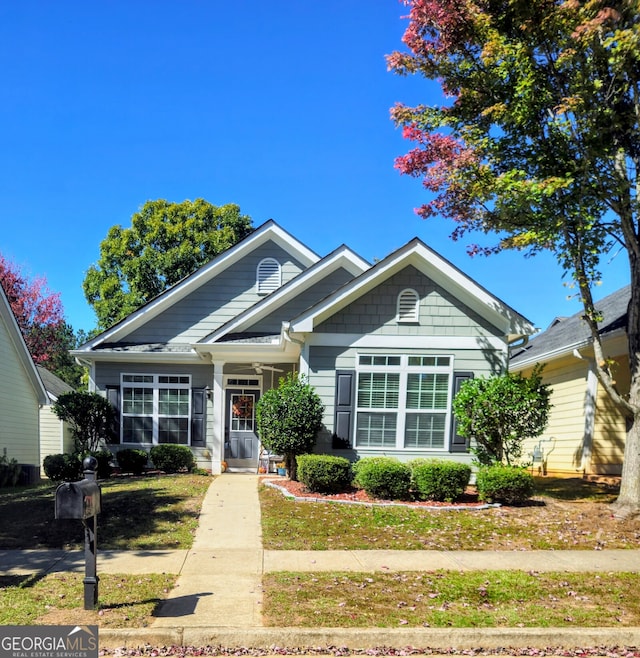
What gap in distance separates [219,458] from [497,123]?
1004 cm

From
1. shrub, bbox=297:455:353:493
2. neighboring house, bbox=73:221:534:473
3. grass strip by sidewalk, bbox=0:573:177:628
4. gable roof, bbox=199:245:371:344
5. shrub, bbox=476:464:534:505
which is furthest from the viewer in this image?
gable roof, bbox=199:245:371:344

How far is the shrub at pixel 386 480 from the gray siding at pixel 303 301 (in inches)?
209

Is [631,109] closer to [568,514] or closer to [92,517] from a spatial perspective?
[568,514]

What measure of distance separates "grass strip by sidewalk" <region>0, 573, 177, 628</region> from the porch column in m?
8.06

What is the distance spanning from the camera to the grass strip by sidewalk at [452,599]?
4.52m

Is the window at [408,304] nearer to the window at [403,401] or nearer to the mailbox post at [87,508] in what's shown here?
the window at [403,401]

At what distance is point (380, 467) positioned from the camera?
9469mm

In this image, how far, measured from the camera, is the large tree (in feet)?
27.0

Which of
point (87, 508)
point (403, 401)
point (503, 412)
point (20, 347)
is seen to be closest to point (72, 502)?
point (87, 508)

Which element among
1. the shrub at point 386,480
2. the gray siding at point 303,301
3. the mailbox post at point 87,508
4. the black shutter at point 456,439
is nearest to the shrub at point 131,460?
the gray siding at point 303,301

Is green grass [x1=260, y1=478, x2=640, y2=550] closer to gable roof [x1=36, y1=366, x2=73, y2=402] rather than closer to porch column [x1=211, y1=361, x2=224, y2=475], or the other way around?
porch column [x1=211, y1=361, x2=224, y2=475]

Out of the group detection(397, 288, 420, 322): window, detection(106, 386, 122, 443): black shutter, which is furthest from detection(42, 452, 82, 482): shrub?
detection(397, 288, 420, 322): window

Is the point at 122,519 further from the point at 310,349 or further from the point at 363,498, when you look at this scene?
the point at 310,349

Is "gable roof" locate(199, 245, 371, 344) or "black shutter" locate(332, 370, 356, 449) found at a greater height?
"gable roof" locate(199, 245, 371, 344)
